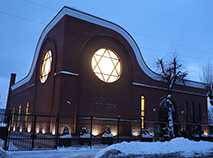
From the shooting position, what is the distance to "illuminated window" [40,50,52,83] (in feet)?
68.5

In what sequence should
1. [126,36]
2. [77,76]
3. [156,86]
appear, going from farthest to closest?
[156,86], [126,36], [77,76]

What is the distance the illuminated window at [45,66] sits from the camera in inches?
822

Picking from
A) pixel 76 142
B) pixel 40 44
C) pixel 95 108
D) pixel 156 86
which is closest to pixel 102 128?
pixel 95 108

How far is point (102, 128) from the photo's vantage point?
59.6 ft

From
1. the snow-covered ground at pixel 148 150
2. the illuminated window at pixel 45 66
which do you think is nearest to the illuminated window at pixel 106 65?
the illuminated window at pixel 45 66

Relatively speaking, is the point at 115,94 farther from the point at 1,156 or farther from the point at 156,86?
the point at 1,156

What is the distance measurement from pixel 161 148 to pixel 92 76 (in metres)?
10.3

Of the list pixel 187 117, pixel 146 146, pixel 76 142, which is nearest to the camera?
pixel 146 146

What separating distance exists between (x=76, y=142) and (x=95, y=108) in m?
3.46

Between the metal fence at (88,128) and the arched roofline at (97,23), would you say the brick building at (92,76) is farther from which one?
the metal fence at (88,128)

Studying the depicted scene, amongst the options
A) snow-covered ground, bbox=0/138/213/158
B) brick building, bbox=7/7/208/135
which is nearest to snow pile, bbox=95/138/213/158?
snow-covered ground, bbox=0/138/213/158

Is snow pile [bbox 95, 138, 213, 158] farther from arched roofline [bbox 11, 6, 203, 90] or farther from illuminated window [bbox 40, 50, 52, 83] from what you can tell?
illuminated window [bbox 40, 50, 52, 83]

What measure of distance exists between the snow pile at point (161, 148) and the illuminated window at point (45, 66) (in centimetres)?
1360

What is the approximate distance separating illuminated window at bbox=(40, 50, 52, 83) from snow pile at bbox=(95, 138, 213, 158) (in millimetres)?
13601
